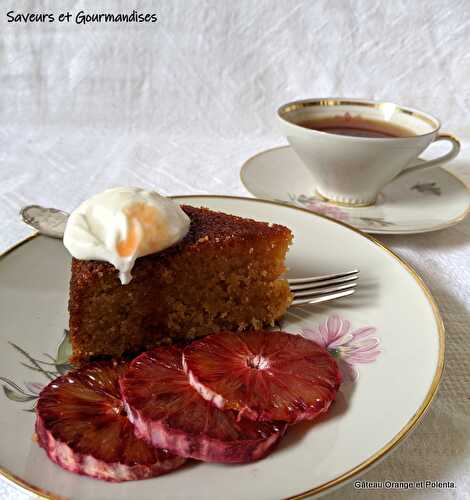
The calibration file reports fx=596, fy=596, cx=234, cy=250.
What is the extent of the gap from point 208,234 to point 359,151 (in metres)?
0.72

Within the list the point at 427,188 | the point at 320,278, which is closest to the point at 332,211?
the point at 427,188

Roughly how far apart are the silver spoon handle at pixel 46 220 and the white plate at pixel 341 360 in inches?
1.2

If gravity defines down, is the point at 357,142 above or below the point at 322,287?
above

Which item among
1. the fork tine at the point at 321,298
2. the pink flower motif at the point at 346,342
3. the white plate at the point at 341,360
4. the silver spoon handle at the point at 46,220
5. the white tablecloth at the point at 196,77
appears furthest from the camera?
the white tablecloth at the point at 196,77

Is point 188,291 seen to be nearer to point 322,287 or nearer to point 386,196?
point 322,287

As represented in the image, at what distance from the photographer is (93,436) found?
1054 millimetres

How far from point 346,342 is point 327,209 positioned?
31.4 inches

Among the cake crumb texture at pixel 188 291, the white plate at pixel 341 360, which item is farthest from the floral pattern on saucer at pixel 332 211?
the cake crumb texture at pixel 188 291

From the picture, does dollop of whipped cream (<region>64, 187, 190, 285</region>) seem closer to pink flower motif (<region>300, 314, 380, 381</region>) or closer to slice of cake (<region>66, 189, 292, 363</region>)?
slice of cake (<region>66, 189, 292, 363</region>)

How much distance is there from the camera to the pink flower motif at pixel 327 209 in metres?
2.04

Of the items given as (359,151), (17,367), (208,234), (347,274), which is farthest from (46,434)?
(359,151)

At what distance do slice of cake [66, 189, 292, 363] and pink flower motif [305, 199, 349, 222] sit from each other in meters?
0.53

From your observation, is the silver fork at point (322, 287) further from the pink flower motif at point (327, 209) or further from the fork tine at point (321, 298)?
the pink flower motif at point (327, 209)

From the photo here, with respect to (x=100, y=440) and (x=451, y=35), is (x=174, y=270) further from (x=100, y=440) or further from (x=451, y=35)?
(x=451, y=35)
